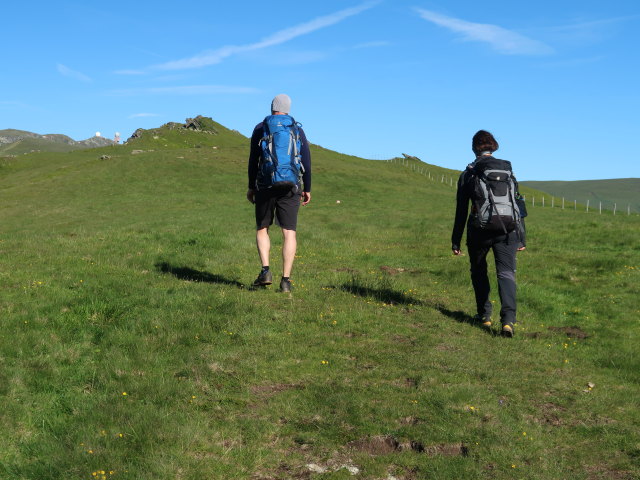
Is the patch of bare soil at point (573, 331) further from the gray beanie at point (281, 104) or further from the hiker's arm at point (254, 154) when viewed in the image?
the gray beanie at point (281, 104)

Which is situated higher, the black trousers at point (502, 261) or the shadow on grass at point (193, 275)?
the black trousers at point (502, 261)

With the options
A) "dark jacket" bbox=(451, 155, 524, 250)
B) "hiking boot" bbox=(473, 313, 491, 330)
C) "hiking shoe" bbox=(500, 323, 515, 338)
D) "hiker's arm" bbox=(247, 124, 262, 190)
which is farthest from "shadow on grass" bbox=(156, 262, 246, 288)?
"hiking shoe" bbox=(500, 323, 515, 338)

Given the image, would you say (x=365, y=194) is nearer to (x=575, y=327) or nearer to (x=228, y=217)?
(x=228, y=217)

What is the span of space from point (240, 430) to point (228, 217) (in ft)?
88.7

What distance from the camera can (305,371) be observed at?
23.1ft

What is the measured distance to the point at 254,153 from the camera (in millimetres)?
10000

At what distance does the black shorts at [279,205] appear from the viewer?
10023 mm

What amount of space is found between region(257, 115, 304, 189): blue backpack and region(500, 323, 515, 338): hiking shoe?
400cm

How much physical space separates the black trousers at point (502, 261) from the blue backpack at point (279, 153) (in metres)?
3.09

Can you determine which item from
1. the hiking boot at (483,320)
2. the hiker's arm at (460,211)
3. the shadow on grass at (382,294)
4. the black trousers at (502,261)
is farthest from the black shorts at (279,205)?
the hiking boot at (483,320)

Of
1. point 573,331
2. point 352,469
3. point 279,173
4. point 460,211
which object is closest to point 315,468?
point 352,469

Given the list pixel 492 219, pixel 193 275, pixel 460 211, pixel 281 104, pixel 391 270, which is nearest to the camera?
pixel 492 219

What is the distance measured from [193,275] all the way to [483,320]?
5972 mm

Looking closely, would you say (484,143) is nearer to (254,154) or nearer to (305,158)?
(305,158)
